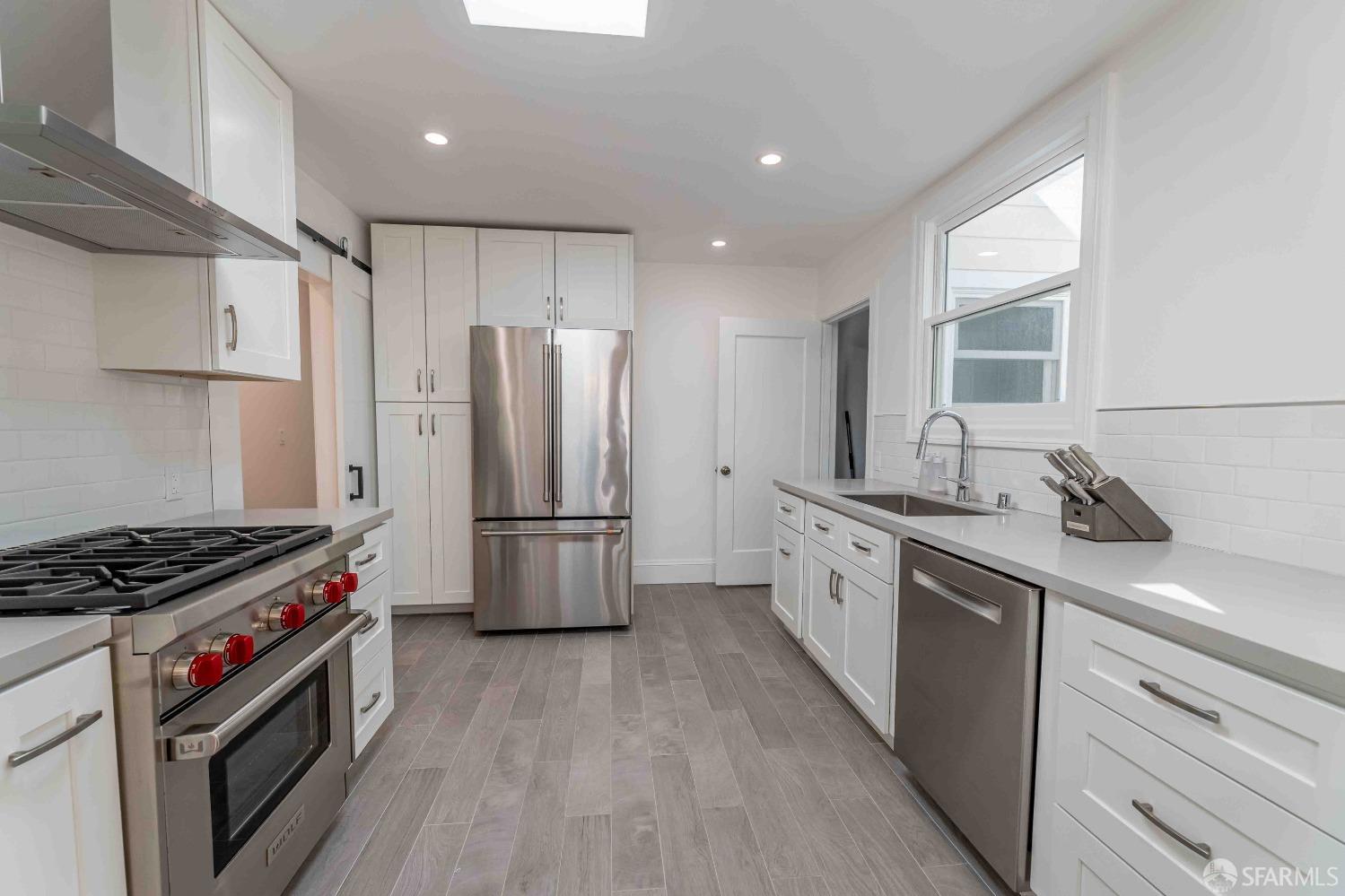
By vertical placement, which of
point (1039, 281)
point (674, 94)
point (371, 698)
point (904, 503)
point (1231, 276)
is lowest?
point (371, 698)

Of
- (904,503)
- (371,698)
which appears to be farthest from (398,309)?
(904,503)

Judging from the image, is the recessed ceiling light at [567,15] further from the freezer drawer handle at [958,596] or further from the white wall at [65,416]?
the freezer drawer handle at [958,596]

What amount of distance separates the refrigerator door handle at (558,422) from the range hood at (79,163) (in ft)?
5.65

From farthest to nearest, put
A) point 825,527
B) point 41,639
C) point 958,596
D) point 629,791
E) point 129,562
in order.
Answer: point 825,527 < point 629,791 < point 958,596 < point 129,562 < point 41,639

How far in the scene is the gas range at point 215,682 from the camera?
3.08 ft

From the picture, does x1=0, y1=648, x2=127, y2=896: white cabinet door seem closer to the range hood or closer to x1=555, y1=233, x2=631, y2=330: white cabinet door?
the range hood

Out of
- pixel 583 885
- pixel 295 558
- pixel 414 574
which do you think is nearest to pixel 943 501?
pixel 583 885

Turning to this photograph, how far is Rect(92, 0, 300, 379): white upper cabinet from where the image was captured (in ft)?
4.56

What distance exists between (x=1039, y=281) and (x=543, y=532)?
2.75 meters

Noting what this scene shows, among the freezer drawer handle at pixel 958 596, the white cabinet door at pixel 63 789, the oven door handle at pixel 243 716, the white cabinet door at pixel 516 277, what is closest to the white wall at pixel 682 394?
the white cabinet door at pixel 516 277

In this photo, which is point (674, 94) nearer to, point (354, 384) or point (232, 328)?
point (232, 328)

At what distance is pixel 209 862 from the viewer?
3.44 ft

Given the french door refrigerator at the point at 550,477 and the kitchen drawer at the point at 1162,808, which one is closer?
the kitchen drawer at the point at 1162,808

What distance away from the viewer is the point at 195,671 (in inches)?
39.1
